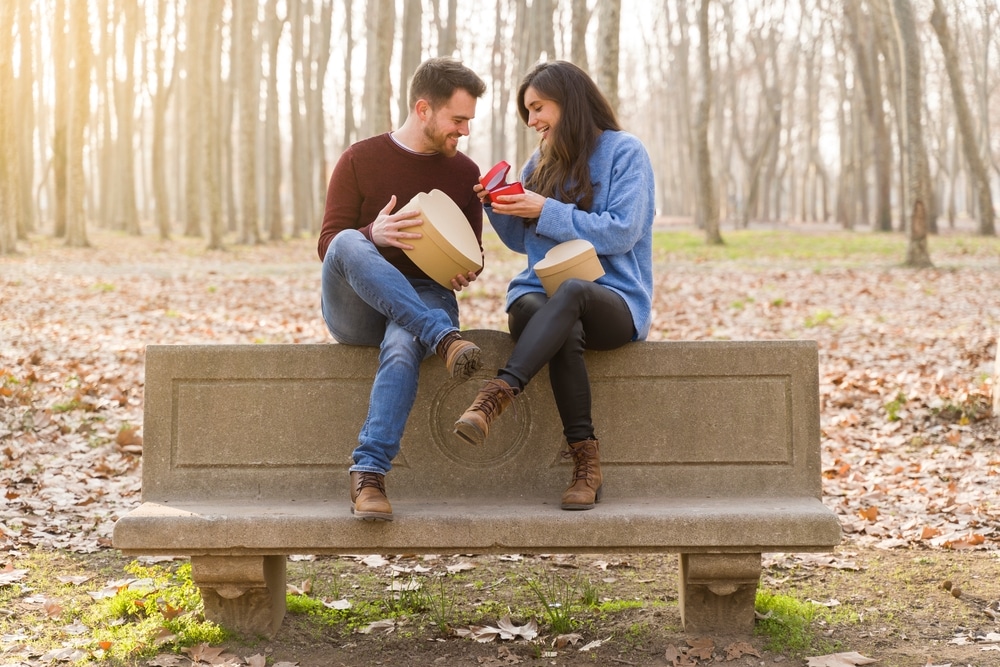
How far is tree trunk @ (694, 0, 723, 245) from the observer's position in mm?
21531

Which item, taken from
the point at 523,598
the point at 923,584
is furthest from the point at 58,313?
the point at 923,584

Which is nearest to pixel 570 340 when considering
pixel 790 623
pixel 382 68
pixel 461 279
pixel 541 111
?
pixel 461 279

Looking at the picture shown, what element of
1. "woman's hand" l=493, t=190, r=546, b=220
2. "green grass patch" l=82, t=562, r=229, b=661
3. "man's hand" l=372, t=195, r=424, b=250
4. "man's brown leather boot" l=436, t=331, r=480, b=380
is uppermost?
"woman's hand" l=493, t=190, r=546, b=220

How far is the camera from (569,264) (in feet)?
11.7

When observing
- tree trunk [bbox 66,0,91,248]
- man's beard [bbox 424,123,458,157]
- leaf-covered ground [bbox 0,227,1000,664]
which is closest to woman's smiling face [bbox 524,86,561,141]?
man's beard [bbox 424,123,458,157]

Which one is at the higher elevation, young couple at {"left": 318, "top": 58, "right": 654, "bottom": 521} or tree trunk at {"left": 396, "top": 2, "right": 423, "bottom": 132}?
tree trunk at {"left": 396, "top": 2, "right": 423, "bottom": 132}

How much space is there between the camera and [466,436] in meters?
3.17

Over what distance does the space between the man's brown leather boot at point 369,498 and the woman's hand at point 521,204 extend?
109 cm

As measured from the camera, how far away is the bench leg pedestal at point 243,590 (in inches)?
133

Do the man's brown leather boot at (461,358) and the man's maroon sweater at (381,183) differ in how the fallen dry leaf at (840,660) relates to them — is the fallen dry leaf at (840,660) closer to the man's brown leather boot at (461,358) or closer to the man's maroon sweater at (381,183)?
the man's brown leather boot at (461,358)

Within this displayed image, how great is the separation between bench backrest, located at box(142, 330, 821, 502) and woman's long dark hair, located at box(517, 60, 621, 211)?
625 mm

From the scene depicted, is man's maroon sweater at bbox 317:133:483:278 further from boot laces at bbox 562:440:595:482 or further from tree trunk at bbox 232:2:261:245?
tree trunk at bbox 232:2:261:245

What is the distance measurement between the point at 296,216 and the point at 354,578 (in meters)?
25.7

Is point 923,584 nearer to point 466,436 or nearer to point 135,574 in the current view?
point 466,436
